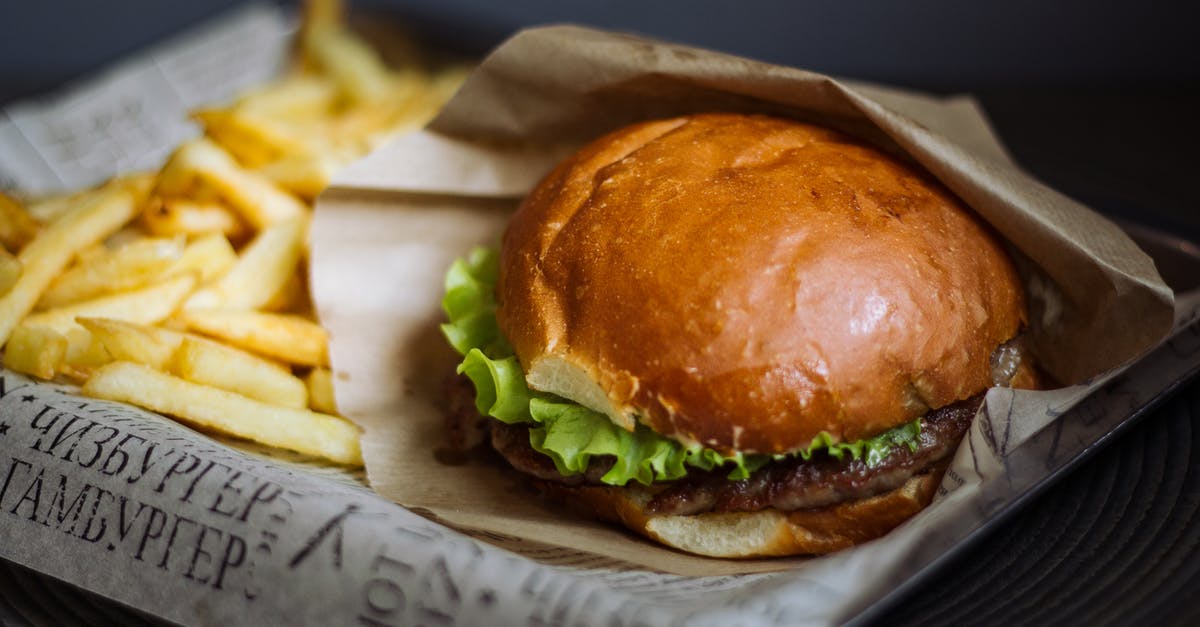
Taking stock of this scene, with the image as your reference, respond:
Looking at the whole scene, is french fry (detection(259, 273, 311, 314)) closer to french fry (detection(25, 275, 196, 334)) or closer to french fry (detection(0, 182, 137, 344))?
french fry (detection(25, 275, 196, 334))

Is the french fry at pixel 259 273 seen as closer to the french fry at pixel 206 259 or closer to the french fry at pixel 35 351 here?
the french fry at pixel 206 259

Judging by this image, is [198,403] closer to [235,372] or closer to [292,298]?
[235,372]

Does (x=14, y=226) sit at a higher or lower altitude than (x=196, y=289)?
higher

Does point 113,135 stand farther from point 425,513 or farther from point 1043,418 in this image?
point 1043,418

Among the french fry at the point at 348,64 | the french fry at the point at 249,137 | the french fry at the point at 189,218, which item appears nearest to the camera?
the french fry at the point at 189,218

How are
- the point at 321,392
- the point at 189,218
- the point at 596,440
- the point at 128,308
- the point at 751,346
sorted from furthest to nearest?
the point at 189,218
the point at 321,392
the point at 128,308
the point at 596,440
the point at 751,346

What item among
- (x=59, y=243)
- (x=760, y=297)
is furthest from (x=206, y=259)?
(x=760, y=297)

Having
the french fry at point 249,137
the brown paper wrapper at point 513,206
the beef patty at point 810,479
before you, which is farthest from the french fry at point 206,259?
the beef patty at point 810,479
